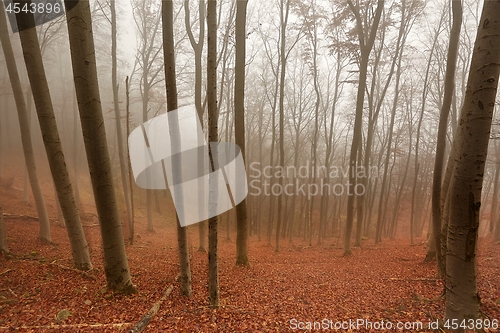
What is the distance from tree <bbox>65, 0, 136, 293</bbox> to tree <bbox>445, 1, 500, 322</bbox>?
5.10 metres

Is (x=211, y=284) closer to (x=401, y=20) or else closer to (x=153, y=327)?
(x=153, y=327)

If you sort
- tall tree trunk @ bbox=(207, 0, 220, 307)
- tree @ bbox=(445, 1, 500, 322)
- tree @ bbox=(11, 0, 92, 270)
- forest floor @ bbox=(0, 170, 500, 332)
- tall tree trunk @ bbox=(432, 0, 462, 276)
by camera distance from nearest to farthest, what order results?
tree @ bbox=(445, 1, 500, 322) < forest floor @ bbox=(0, 170, 500, 332) < tall tree trunk @ bbox=(207, 0, 220, 307) < tree @ bbox=(11, 0, 92, 270) < tall tree trunk @ bbox=(432, 0, 462, 276)

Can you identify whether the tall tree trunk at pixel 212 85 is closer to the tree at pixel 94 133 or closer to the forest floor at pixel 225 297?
the forest floor at pixel 225 297

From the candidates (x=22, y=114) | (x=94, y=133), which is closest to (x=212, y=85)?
(x=94, y=133)

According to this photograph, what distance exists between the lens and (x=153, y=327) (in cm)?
364

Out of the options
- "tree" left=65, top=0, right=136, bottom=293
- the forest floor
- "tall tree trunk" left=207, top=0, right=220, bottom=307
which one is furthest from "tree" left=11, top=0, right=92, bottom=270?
"tall tree trunk" left=207, top=0, right=220, bottom=307

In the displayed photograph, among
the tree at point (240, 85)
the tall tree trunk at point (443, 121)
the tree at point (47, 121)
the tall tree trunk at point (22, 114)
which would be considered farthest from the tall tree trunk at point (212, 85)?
the tall tree trunk at point (22, 114)

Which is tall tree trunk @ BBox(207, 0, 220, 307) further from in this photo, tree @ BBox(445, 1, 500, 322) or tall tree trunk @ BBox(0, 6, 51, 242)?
tall tree trunk @ BBox(0, 6, 51, 242)

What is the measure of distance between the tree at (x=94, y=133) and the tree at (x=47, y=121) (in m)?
1.80

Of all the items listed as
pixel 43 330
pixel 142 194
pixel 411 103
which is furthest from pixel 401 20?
pixel 142 194

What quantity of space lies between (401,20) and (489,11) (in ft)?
40.9

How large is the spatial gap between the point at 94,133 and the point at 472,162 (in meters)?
5.29

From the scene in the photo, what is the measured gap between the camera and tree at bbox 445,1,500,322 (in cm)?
262

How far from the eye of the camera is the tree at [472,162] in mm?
2625
